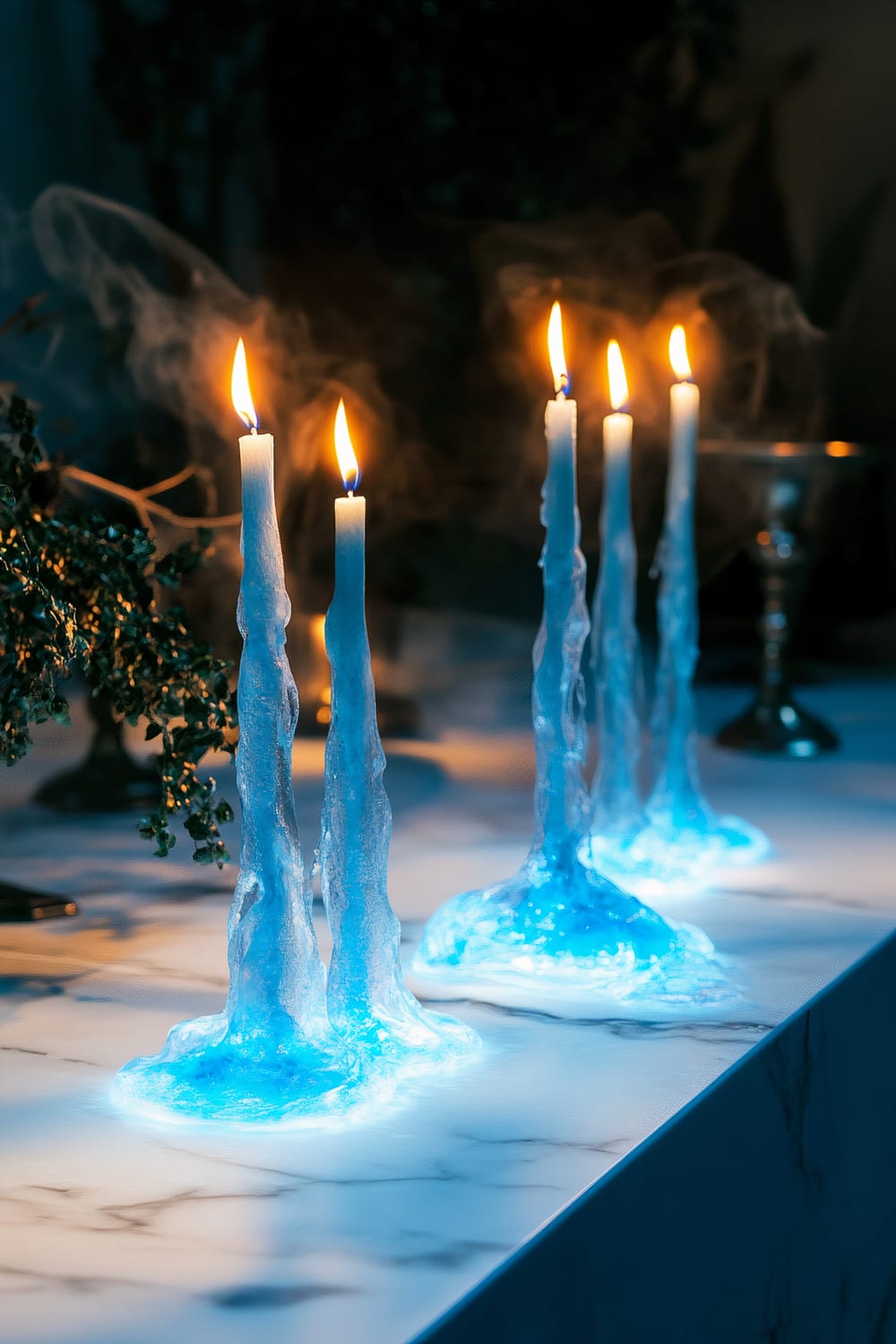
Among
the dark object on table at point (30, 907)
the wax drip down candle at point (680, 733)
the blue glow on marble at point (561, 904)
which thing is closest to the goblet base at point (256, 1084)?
the blue glow on marble at point (561, 904)

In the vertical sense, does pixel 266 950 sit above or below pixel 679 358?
below

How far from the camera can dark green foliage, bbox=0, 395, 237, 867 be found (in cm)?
73

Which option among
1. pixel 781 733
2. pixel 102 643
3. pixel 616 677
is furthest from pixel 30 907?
pixel 781 733

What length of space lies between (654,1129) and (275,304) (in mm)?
1141

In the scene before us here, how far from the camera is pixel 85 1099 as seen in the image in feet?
2.25

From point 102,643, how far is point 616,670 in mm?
392

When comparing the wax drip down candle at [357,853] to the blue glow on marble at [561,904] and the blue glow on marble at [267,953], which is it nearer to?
the blue glow on marble at [267,953]

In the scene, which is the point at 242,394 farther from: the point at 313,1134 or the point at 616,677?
the point at 616,677

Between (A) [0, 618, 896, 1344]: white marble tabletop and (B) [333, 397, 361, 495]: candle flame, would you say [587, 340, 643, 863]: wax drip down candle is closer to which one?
(A) [0, 618, 896, 1344]: white marble tabletop

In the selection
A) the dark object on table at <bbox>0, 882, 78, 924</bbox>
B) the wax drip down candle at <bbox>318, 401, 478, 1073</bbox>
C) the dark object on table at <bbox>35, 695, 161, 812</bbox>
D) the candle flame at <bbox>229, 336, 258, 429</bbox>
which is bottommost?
the dark object on table at <bbox>35, 695, 161, 812</bbox>

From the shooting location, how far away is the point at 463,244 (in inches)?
66.8

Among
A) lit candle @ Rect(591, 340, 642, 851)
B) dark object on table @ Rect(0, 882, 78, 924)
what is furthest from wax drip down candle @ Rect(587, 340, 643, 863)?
dark object on table @ Rect(0, 882, 78, 924)

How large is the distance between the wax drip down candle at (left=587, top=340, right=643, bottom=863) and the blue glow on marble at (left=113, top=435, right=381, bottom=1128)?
399 mm

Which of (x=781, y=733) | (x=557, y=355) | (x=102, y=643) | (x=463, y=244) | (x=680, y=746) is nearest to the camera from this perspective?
(x=102, y=643)
